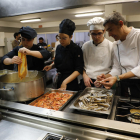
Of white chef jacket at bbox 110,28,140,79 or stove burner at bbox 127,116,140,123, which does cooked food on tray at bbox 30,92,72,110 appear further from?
white chef jacket at bbox 110,28,140,79

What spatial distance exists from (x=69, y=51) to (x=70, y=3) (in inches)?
25.6

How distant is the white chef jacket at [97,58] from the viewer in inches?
64.8

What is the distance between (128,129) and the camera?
719mm

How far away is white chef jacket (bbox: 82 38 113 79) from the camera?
165 cm

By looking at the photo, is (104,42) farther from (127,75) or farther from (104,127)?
(104,127)

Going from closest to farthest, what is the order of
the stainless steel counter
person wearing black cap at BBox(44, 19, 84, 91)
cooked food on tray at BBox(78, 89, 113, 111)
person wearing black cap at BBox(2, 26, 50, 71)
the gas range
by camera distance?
the stainless steel counter < the gas range < cooked food on tray at BBox(78, 89, 113, 111) < person wearing black cap at BBox(2, 26, 50, 71) < person wearing black cap at BBox(44, 19, 84, 91)

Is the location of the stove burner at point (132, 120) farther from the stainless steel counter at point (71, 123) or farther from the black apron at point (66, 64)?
the black apron at point (66, 64)

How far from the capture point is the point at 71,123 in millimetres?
874

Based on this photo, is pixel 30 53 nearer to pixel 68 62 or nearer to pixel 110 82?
pixel 68 62

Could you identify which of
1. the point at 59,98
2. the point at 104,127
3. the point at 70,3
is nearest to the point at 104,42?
the point at 70,3

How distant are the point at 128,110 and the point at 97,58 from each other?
0.85m

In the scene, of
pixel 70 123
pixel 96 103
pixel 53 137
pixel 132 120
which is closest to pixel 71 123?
pixel 70 123

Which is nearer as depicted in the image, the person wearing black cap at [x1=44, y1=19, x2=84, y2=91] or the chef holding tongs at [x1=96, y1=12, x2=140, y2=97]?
the chef holding tongs at [x1=96, y1=12, x2=140, y2=97]

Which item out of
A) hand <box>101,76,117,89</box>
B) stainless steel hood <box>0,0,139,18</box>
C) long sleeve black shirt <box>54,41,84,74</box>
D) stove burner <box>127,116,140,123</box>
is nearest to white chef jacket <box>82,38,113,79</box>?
long sleeve black shirt <box>54,41,84,74</box>
